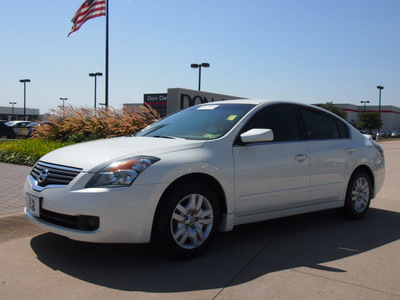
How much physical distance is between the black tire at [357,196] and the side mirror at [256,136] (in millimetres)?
1930

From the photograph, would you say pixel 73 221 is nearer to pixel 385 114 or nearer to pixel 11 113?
pixel 385 114

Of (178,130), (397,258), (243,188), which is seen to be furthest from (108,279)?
(397,258)

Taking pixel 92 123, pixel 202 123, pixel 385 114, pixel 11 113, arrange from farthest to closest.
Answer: pixel 11 113 < pixel 385 114 < pixel 92 123 < pixel 202 123

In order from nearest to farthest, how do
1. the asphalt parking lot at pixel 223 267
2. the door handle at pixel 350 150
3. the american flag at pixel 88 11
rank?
the asphalt parking lot at pixel 223 267
the door handle at pixel 350 150
the american flag at pixel 88 11

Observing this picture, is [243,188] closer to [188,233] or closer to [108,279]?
[188,233]

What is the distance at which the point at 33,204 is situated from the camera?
3.94 meters

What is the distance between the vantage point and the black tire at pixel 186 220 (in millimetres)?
3742

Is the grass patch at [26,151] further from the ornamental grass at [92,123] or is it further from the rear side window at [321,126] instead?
the rear side window at [321,126]

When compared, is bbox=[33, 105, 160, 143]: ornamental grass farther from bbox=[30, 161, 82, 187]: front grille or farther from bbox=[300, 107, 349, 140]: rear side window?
bbox=[30, 161, 82, 187]: front grille

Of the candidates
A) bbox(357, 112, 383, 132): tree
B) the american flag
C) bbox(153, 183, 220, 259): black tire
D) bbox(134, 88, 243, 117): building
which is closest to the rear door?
bbox(153, 183, 220, 259): black tire

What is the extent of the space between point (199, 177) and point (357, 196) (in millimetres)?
2852

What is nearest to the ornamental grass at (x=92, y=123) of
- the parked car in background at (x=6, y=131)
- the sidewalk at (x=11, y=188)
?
the sidewalk at (x=11, y=188)

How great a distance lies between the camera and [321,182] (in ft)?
17.0

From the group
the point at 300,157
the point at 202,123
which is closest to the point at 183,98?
the point at 202,123
